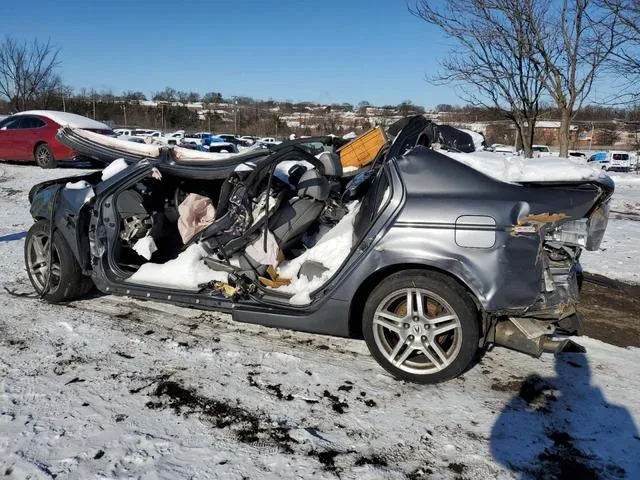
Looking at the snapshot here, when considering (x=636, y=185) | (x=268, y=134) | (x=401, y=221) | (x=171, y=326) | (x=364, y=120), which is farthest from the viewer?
(x=268, y=134)

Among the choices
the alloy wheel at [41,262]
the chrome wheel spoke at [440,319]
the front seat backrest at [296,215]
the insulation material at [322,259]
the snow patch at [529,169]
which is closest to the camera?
the snow patch at [529,169]

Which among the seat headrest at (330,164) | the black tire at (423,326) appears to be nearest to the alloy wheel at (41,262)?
the seat headrest at (330,164)

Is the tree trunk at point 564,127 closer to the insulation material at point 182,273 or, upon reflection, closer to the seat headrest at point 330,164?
the seat headrest at point 330,164

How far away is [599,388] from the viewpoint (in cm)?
323

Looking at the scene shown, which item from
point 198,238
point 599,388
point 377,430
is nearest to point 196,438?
point 377,430

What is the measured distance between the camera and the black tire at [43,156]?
44.5 ft

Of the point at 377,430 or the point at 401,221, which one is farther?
the point at 401,221

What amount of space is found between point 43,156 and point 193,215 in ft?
36.1

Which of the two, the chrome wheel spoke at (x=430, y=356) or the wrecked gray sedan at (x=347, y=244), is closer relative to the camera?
the wrecked gray sedan at (x=347, y=244)

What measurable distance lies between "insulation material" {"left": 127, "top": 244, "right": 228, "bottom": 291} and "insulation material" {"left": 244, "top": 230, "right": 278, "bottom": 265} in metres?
0.29

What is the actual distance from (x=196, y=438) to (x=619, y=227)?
8.39 metres

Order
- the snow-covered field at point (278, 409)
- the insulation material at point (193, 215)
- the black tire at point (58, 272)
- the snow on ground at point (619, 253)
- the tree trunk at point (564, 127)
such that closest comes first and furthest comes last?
the snow-covered field at point (278, 409)
the black tire at point (58, 272)
the insulation material at point (193, 215)
the snow on ground at point (619, 253)
the tree trunk at point (564, 127)

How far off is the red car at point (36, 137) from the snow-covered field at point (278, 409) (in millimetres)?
10818

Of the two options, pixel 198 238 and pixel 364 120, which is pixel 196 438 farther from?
pixel 364 120
